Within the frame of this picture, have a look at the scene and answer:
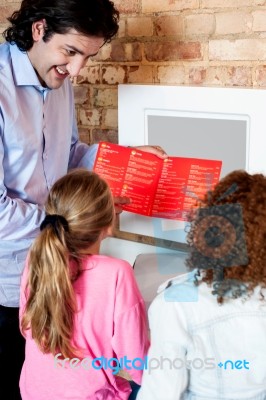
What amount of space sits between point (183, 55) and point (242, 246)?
99 centimetres

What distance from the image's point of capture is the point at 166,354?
116 centimetres

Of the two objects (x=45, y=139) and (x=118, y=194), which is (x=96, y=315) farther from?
(x=45, y=139)

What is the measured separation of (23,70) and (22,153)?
0.25m

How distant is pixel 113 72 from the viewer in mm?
2057

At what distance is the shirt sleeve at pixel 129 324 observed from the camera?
4.42 ft

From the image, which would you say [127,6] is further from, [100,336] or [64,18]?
[100,336]

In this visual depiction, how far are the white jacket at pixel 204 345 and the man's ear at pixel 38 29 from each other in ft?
2.79

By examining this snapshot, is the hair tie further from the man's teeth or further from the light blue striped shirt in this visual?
the man's teeth

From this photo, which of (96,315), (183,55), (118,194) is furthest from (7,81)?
(96,315)

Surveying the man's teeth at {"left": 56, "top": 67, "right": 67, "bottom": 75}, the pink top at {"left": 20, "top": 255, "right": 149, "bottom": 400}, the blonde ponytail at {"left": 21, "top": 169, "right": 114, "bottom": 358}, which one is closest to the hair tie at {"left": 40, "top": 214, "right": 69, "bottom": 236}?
the blonde ponytail at {"left": 21, "top": 169, "right": 114, "bottom": 358}

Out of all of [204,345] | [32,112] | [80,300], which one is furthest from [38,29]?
[204,345]

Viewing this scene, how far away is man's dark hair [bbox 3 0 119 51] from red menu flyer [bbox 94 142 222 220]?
38 cm

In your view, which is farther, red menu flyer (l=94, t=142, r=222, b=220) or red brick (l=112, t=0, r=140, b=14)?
red brick (l=112, t=0, r=140, b=14)

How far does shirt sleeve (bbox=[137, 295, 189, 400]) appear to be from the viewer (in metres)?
1.14
